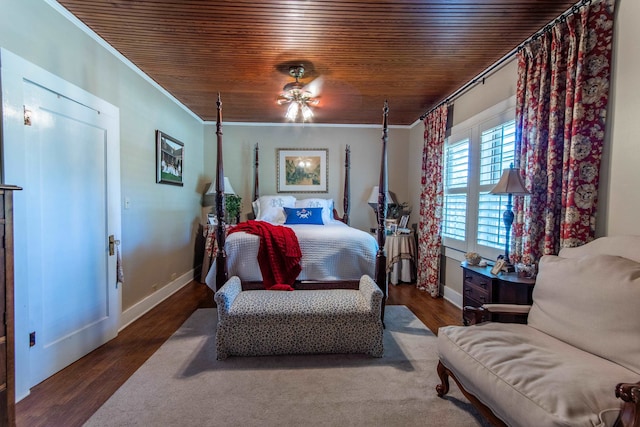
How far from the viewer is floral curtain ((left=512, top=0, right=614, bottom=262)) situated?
5.88 ft

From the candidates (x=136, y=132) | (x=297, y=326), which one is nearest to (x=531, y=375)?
(x=297, y=326)

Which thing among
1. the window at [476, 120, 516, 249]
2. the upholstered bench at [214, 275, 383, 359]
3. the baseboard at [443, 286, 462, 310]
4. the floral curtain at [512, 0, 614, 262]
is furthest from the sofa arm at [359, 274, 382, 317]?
the baseboard at [443, 286, 462, 310]

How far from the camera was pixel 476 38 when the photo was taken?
2334 mm

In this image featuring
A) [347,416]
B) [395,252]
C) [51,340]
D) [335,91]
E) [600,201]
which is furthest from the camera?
[395,252]

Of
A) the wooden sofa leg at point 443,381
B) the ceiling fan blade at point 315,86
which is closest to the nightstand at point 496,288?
the wooden sofa leg at point 443,381

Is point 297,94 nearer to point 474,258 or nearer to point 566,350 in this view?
point 474,258

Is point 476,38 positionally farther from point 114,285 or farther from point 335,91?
point 114,285

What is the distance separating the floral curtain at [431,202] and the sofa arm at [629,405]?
9.04ft

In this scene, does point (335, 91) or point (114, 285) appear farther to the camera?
point (335, 91)

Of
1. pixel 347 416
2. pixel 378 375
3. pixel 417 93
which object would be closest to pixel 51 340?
pixel 347 416

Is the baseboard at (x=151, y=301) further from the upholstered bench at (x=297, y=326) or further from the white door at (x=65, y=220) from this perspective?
the upholstered bench at (x=297, y=326)

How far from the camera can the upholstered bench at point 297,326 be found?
2.15 meters

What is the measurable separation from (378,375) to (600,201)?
1859 millimetres

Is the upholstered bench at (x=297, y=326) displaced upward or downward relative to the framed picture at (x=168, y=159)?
downward
